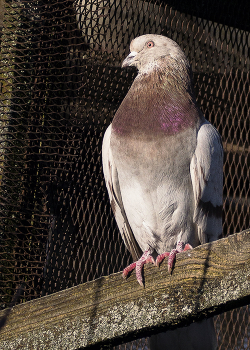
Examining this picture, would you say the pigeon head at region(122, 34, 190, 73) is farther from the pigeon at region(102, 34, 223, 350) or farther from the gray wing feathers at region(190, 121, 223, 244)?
the gray wing feathers at region(190, 121, 223, 244)

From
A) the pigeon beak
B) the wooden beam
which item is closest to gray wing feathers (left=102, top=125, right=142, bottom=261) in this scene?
the pigeon beak

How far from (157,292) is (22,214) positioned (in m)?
1.35

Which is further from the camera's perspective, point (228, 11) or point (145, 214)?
point (228, 11)

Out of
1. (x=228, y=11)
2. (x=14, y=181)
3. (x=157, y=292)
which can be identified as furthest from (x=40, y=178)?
(x=228, y=11)

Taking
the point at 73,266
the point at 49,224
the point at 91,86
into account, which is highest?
the point at 91,86

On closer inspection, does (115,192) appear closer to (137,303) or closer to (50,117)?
(50,117)

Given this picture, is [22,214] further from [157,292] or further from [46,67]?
[157,292]

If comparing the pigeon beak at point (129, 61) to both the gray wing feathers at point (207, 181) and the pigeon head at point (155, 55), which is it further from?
the gray wing feathers at point (207, 181)

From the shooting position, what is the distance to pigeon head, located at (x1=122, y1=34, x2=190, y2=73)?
256 cm

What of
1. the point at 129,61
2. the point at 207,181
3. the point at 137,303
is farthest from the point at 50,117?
the point at 137,303

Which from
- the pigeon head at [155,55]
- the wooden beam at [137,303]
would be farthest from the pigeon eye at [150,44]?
the wooden beam at [137,303]

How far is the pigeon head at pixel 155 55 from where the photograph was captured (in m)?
2.56

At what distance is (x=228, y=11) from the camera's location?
3.28 metres

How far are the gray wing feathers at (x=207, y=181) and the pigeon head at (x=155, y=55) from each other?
0.42 m
